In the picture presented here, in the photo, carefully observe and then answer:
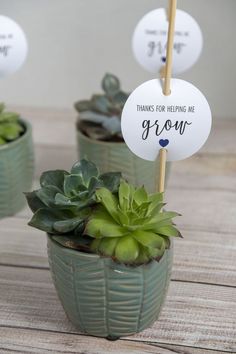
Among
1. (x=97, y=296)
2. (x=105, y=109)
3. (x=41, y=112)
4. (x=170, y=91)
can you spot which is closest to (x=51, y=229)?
(x=97, y=296)

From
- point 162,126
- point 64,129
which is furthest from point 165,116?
point 64,129

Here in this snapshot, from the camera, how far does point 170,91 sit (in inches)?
26.8

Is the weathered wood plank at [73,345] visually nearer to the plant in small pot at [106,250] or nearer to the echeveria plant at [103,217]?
the plant in small pot at [106,250]

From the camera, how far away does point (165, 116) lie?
681 mm

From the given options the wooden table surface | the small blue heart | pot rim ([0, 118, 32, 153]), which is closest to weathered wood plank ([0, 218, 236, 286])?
the wooden table surface

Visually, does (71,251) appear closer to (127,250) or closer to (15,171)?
(127,250)

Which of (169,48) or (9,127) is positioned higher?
(169,48)

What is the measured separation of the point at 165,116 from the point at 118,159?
1.09 feet

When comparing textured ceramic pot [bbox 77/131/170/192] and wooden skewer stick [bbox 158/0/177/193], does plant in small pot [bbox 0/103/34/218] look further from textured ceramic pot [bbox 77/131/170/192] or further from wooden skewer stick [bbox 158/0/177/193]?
wooden skewer stick [bbox 158/0/177/193]

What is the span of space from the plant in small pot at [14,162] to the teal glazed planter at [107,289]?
11.3 inches

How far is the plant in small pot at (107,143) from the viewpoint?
3.28 ft

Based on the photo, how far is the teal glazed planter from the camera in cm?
67

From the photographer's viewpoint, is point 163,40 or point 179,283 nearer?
point 179,283

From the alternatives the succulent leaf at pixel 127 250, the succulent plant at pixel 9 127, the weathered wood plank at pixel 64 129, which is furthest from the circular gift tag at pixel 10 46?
the succulent leaf at pixel 127 250
